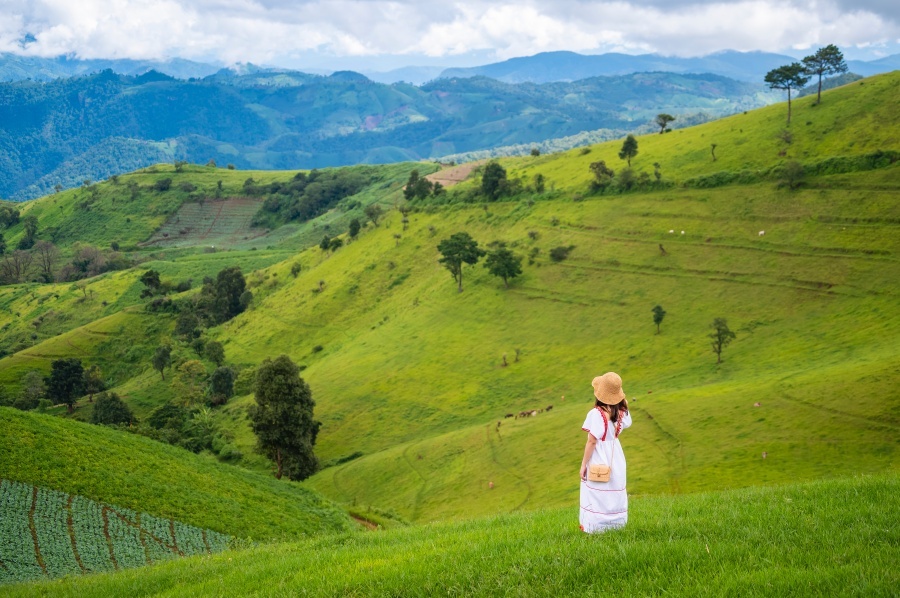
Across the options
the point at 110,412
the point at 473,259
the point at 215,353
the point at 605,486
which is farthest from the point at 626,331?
the point at 605,486

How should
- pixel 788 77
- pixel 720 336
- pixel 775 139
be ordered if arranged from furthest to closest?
pixel 788 77, pixel 775 139, pixel 720 336

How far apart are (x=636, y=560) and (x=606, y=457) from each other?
1819 mm

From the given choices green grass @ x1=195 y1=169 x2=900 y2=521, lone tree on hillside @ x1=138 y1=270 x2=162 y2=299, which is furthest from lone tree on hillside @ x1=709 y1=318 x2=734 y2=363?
lone tree on hillside @ x1=138 y1=270 x2=162 y2=299

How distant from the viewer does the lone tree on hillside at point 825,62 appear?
338 ft

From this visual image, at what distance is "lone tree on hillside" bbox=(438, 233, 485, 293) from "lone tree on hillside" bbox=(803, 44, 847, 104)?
2268 inches

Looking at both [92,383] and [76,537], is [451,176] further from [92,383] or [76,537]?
[76,537]

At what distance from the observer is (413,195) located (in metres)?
138

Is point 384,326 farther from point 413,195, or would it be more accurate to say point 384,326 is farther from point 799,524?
A: point 799,524

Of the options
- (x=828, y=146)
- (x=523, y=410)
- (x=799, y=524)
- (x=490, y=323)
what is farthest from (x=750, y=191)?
(x=799, y=524)

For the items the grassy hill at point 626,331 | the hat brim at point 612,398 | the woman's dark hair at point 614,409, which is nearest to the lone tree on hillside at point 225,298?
the grassy hill at point 626,331

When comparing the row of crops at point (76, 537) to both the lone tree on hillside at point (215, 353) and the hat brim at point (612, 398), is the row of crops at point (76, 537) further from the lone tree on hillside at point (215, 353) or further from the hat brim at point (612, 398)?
the lone tree on hillside at point (215, 353)

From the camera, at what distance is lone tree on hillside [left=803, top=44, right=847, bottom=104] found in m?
103

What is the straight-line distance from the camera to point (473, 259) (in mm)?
97438

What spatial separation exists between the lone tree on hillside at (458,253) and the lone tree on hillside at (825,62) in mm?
57599
